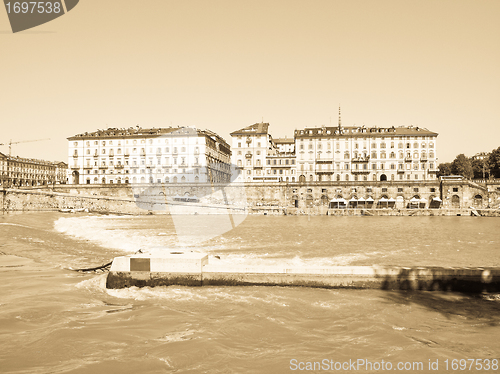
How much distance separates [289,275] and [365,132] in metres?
78.0

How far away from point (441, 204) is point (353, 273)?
64.6 meters

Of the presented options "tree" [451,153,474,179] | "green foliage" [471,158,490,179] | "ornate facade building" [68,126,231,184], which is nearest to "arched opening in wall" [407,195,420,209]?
"ornate facade building" [68,126,231,184]

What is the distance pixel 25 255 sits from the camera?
15641 millimetres

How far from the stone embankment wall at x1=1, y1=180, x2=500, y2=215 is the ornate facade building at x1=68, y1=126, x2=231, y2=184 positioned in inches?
383

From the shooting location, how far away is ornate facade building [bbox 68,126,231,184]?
8412 centimetres

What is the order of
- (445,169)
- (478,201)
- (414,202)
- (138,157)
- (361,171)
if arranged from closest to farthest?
(478,201)
(414,202)
(361,171)
(138,157)
(445,169)

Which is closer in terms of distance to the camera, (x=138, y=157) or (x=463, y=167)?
(x=138, y=157)

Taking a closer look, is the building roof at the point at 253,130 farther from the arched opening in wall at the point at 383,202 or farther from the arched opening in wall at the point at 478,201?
the arched opening in wall at the point at 478,201

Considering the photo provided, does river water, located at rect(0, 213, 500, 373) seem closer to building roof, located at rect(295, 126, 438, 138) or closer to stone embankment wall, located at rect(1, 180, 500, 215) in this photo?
stone embankment wall, located at rect(1, 180, 500, 215)

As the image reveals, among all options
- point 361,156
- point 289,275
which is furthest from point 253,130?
point 289,275

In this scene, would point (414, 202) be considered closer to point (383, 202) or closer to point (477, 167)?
point (383, 202)

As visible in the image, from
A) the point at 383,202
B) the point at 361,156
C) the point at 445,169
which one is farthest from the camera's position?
the point at 445,169

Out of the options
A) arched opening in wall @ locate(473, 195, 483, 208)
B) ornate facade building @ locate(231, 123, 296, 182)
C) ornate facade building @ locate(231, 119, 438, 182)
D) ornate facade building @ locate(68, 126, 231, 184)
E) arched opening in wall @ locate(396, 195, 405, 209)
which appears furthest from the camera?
ornate facade building @ locate(68, 126, 231, 184)

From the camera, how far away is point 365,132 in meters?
81.8
